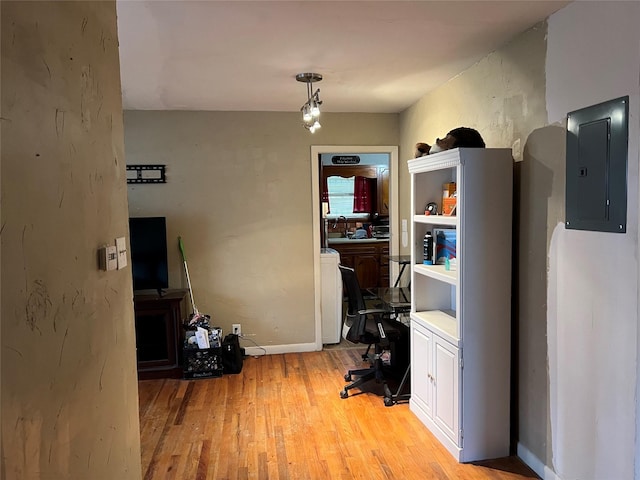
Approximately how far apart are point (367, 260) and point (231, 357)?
119 inches

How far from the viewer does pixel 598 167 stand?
1984mm

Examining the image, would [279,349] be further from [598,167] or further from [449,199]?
[598,167]

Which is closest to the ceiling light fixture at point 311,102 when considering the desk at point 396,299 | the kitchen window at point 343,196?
the desk at point 396,299

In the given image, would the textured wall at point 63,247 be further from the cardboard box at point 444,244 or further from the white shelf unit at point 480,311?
the cardboard box at point 444,244

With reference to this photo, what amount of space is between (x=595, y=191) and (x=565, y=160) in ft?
0.84

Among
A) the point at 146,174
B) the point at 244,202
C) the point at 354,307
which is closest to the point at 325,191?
the point at 244,202

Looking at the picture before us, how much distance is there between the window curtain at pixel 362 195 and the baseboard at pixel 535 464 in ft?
16.1

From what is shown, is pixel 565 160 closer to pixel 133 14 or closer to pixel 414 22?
pixel 414 22

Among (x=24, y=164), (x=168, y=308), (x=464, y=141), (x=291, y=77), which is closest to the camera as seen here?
(x=24, y=164)

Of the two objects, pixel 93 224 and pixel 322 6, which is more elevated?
pixel 322 6

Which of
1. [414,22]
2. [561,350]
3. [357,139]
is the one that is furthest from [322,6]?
[357,139]

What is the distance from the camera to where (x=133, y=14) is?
84.7 inches

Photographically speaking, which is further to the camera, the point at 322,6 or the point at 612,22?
the point at 322,6

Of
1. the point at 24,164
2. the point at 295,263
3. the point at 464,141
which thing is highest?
the point at 464,141
